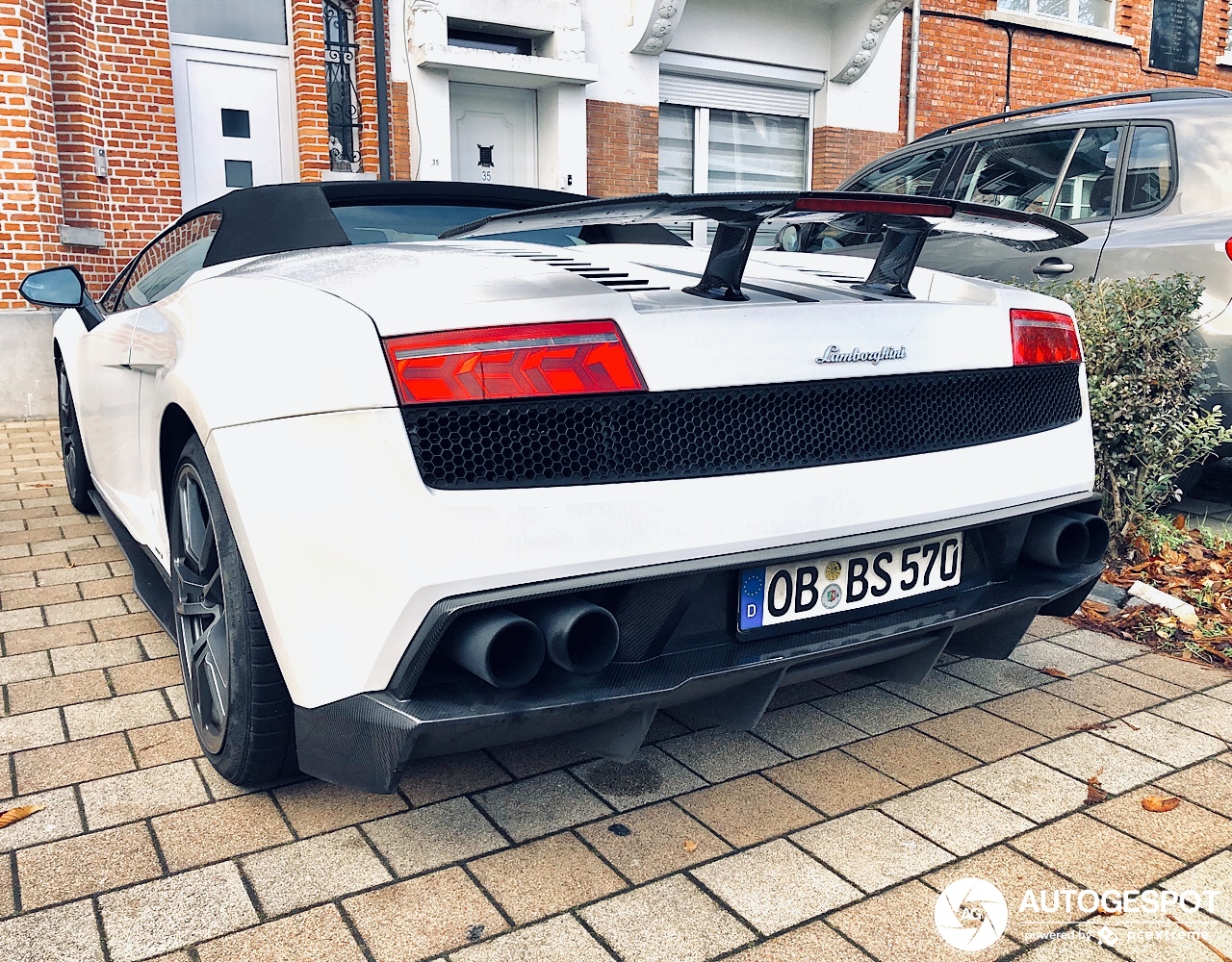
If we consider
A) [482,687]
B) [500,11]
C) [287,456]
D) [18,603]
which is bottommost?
[18,603]

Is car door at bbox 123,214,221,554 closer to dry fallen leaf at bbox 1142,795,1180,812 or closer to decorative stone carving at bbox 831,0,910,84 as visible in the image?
dry fallen leaf at bbox 1142,795,1180,812

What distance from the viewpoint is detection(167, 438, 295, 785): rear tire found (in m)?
1.96

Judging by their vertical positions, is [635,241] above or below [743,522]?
above

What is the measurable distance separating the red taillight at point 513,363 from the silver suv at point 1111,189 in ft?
9.03

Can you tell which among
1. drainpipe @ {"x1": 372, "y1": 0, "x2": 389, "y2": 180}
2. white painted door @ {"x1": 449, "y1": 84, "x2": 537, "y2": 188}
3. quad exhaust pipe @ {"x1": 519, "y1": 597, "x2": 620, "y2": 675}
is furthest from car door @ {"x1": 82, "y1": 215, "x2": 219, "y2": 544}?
white painted door @ {"x1": 449, "y1": 84, "x2": 537, "y2": 188}

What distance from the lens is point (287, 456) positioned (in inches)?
69.1

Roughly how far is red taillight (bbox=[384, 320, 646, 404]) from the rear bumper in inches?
19.0

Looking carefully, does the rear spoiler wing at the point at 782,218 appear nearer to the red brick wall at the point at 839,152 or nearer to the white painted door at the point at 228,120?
the white painted door at the point at 228,120

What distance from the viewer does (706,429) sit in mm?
1862

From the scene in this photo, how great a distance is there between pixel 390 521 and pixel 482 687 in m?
0.32

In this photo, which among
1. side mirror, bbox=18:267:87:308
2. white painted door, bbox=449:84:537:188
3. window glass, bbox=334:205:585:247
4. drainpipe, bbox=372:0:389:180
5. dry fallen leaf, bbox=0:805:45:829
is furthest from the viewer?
white painted door, bbox=449:84:537:188

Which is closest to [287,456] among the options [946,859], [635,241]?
[946,859]

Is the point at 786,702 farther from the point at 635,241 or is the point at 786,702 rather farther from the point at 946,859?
the point at 635,241

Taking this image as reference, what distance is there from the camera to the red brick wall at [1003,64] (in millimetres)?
12820
